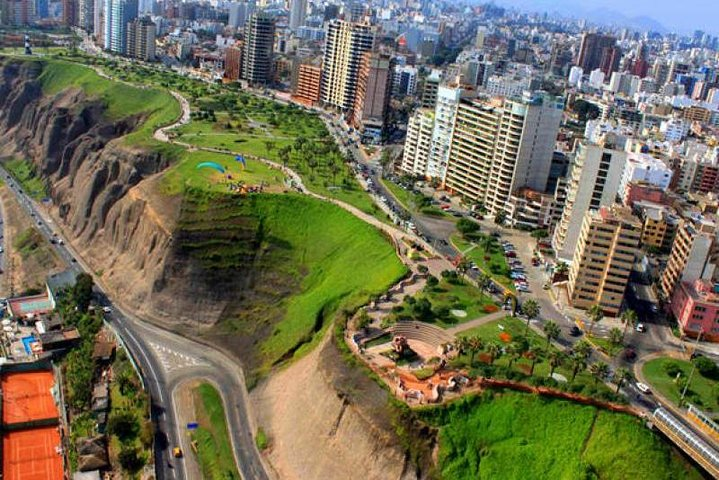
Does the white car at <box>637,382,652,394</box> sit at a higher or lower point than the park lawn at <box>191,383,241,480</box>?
higher

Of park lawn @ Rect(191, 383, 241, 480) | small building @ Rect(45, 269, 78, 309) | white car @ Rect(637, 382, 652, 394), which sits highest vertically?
white car @ Rect(637, 382, 652, 394)

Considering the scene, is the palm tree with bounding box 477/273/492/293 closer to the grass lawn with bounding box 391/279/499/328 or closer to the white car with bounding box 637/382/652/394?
the grass lawn with bounding box 391/279/499/328

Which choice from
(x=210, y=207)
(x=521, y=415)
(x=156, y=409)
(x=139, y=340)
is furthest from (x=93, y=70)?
(x=521, y=415)

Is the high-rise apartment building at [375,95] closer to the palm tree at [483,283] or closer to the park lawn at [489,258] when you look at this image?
the park lawn at [489,258]

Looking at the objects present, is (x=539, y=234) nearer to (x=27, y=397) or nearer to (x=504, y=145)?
(x=504, y=145)

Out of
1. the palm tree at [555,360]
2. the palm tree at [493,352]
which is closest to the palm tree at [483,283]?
the palm tree at [493,352]

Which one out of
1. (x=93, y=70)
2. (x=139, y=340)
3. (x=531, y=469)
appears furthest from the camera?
(x=93, y=70)

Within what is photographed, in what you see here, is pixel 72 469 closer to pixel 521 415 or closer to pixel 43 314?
pixel 43 314

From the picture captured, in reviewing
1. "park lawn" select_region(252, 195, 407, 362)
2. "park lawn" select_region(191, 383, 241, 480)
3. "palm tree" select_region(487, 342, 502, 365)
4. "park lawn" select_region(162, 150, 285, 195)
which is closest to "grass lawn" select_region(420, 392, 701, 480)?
"palm tree" select_region(487, 342, 502, 365)
